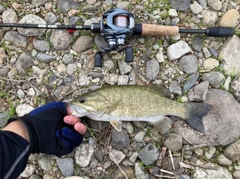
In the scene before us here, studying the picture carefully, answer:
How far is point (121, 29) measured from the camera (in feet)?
13.3

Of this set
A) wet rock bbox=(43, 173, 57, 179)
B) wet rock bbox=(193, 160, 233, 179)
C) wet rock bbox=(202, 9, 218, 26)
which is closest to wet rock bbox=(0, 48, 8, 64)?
wet rock bbox=(43, 173, 57, 179)

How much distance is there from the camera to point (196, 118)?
4.17 metres

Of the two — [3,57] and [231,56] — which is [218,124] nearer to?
[231,56]

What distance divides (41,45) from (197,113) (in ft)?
8.54

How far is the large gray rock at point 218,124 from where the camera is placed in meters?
4.26

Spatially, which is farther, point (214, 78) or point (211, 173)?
point (214, 78)

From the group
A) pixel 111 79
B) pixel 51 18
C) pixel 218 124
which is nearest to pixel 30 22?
pixel 51 18

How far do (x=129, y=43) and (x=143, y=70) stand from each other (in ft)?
1.56

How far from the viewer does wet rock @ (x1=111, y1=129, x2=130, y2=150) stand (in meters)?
4.23

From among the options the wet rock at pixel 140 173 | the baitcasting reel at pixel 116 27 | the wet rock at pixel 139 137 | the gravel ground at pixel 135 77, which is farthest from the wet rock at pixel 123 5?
the wet rock at pixel 140 173

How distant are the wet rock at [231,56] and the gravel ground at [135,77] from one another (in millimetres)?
16

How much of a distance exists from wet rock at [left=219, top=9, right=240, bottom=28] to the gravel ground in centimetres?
1

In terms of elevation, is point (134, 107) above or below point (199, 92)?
below

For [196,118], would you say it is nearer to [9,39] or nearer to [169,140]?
[169,140]
